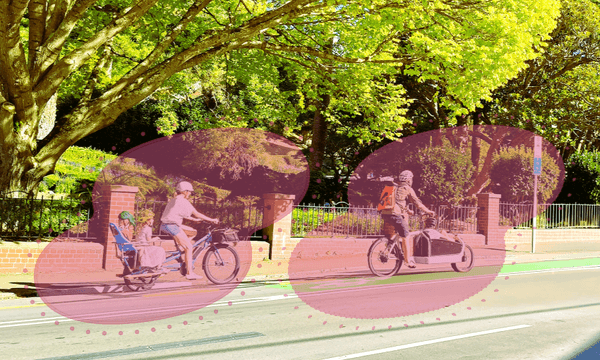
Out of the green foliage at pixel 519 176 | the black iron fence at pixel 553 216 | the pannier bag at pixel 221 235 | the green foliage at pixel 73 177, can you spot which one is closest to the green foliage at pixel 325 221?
the pannier bag at pixel 221 235

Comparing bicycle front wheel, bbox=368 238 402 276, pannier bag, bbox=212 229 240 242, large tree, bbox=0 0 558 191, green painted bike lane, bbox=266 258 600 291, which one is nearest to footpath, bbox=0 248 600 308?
green painted bike lane, bbox=266 258 600 291

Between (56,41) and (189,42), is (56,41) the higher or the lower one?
the lower one

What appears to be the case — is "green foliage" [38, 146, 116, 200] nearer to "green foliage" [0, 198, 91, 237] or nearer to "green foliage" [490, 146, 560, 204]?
"green foliage" [0, 198, 91, 237]

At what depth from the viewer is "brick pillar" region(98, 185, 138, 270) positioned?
38.7ft

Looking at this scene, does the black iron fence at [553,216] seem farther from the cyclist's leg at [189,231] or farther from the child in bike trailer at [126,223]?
the cyclist's leg at [189,231]

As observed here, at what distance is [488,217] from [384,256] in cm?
945

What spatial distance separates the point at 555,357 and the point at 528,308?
2952 millimetres

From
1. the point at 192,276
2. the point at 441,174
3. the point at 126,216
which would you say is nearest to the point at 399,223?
the point at 192,276

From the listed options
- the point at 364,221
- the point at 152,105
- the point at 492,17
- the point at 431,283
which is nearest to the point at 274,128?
the point at 152,105

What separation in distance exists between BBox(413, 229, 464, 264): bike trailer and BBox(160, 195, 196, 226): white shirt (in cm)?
463

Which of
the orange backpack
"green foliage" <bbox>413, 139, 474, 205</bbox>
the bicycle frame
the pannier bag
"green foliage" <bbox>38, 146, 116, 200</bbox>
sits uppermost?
"green foliage" <bbox>413, 139, 474, 205</bbox>

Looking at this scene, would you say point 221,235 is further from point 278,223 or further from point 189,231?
point 278,223
